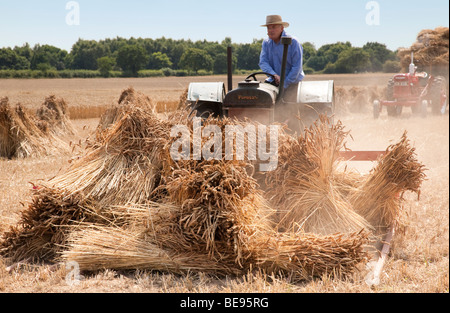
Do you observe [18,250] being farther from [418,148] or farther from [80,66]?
[80,66]

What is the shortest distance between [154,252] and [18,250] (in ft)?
4.55

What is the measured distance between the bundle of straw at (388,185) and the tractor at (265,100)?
99cm

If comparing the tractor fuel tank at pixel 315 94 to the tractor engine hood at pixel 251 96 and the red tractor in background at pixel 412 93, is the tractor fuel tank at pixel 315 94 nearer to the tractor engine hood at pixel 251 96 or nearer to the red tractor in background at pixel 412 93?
the tractor engine hood at pixel 251 96

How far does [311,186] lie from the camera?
4.02 m

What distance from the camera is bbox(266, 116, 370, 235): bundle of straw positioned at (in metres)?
3.94

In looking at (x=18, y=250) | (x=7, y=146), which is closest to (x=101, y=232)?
(x=18, y=250)

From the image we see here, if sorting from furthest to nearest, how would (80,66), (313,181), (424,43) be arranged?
(80,66), (424,43), (313,181)

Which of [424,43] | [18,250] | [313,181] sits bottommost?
[18,250]

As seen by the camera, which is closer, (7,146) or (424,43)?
(7,146)

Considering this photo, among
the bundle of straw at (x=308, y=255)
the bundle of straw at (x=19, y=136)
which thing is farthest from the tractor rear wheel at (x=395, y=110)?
the bundle of straw at (x=308, y=255)

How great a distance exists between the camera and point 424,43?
1809cm

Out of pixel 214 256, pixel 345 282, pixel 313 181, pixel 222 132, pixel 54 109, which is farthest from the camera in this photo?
pixel 54 109

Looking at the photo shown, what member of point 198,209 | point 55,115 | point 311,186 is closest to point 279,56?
point 311,186

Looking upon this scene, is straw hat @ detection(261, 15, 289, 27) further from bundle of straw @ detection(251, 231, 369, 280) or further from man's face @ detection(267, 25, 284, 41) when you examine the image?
bundle of straw @ detection(251, 231, 369, 280)
